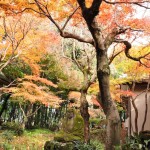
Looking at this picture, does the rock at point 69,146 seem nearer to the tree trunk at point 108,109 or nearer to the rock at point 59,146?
the rock at point 59,146

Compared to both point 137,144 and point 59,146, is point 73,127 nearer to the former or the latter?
point 59,146

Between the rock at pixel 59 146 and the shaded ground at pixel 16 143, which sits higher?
the rock at pixel 59 146

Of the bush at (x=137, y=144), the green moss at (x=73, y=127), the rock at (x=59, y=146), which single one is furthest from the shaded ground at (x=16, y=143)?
the bush at (x=137, y=144)

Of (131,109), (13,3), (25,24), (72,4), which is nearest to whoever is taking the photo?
(13,3)

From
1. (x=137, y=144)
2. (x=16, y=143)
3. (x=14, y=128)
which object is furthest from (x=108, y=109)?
(x=14, y=128)

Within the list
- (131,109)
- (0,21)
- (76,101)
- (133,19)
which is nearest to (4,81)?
(0,21)

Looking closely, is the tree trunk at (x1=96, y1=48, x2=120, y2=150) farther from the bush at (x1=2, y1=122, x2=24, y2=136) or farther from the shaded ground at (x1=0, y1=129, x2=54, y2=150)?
the bush at (x1=2, y1=122, x2=24, y2=136)

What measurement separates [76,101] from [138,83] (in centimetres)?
567

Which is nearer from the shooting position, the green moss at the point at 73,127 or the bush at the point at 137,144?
the bush at the point at 137,144

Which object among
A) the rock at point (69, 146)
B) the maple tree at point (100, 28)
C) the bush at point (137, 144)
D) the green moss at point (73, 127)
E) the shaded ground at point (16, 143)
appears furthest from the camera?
the shaded ground at point (16, 143)

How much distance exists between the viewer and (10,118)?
23.1 metres

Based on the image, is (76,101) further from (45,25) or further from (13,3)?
(13,3)

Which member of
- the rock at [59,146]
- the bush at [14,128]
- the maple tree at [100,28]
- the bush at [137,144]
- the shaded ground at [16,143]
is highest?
the maple tree at [100,28]

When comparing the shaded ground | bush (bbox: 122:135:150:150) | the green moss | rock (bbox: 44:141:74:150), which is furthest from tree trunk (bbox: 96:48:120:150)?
the shaded ground
